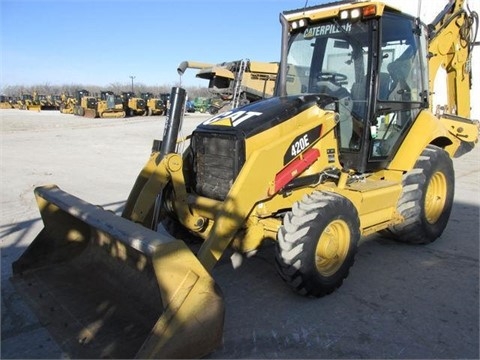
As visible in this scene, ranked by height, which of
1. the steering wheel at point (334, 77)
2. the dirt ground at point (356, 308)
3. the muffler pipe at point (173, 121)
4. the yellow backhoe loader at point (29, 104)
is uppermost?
the yellow backhoe loader at point (29, 104)

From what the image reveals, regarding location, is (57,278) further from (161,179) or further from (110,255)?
(161,179)

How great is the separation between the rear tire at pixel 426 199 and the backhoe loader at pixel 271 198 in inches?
0.6

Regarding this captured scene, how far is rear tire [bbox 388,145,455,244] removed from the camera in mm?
4574

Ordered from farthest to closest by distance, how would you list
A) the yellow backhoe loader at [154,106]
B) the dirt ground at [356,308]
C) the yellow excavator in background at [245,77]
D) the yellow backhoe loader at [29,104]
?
the yellow backhoe loader at [29,104]
the yellow backhoe loader at [154,106]
the yellow excavator in background at [245,77]
the dirt ground at [356,308]

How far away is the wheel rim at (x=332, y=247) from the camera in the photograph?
11.7 ft

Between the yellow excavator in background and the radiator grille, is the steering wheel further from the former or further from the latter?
the yellow excavator in background

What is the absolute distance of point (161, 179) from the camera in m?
3.66

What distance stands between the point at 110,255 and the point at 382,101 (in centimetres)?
296

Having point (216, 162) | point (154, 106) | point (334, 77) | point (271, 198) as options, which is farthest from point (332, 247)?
point (154, 106)

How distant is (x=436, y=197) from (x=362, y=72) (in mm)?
1857

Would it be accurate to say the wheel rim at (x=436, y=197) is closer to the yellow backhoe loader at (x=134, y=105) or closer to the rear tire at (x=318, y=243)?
the rear tire at (x=318, y=243)

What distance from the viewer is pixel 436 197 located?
5129 millimetres

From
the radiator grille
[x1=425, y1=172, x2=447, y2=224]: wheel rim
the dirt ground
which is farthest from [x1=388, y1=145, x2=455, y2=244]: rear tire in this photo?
the radiator grille

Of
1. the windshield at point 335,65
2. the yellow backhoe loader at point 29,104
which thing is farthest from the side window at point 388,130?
the yellow backhoe loader at point 29,104
